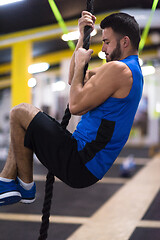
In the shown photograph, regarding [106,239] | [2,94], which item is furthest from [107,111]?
[2,94]

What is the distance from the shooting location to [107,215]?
12.0 feet

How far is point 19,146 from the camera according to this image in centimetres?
152

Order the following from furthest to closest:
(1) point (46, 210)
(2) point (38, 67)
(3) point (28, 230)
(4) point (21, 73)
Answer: (2) point (38, 67), (4) point (21, 73), (3) point (28, 230), (1) point (46, 210)

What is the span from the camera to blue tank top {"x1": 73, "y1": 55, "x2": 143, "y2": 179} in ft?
4.84

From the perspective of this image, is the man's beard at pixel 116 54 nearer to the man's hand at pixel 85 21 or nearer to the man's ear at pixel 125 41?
the man's ear at pixel 125 41

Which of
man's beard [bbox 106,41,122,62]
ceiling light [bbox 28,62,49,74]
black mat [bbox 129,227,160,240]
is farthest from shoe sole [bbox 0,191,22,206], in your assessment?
A: ceiling light [bbox 28,62,49,74]

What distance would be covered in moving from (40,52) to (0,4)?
3.52 metres

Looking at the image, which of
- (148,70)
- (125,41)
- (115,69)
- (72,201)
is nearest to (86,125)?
(115,69)

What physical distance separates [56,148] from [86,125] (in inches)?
6.2

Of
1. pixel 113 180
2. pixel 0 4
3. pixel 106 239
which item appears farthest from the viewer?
pixel 113 180

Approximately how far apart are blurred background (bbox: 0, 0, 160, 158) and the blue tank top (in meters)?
2.68

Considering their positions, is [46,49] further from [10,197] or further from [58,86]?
[10,197]

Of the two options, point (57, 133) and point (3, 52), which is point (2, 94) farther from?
point (57, 133)

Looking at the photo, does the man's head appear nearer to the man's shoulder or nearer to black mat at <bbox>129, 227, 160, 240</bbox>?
the man's shoulder
